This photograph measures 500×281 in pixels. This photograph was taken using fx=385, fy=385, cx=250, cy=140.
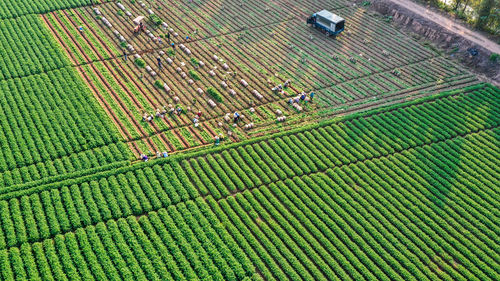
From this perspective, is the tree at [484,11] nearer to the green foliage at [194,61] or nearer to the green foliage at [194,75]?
the green foliage at [194,61]

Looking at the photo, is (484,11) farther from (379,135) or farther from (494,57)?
(379,135)

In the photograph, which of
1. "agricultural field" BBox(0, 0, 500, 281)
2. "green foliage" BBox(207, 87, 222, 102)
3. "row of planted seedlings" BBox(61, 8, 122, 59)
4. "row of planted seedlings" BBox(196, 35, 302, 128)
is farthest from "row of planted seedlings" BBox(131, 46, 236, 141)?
"row of planted seedlings" BBox(61, 8, 122, 59)

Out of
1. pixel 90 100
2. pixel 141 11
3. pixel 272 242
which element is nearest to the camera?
pixel 272 242

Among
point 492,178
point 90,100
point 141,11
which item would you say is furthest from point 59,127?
point 492,178

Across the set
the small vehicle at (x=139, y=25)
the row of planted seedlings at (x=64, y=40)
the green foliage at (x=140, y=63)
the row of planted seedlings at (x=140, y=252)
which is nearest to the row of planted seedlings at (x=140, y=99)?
the green foliage at (x=140, y=63)

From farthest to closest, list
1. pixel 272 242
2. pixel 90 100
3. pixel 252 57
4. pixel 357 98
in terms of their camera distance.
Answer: pixel 252 57 < pixel 357 98 < pixel 90 100 < pixel 272 242

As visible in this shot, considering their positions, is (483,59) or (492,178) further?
(483,59)

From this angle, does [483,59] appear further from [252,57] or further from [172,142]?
[172,142]

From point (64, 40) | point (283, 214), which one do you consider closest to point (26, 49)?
point (64, 40)
